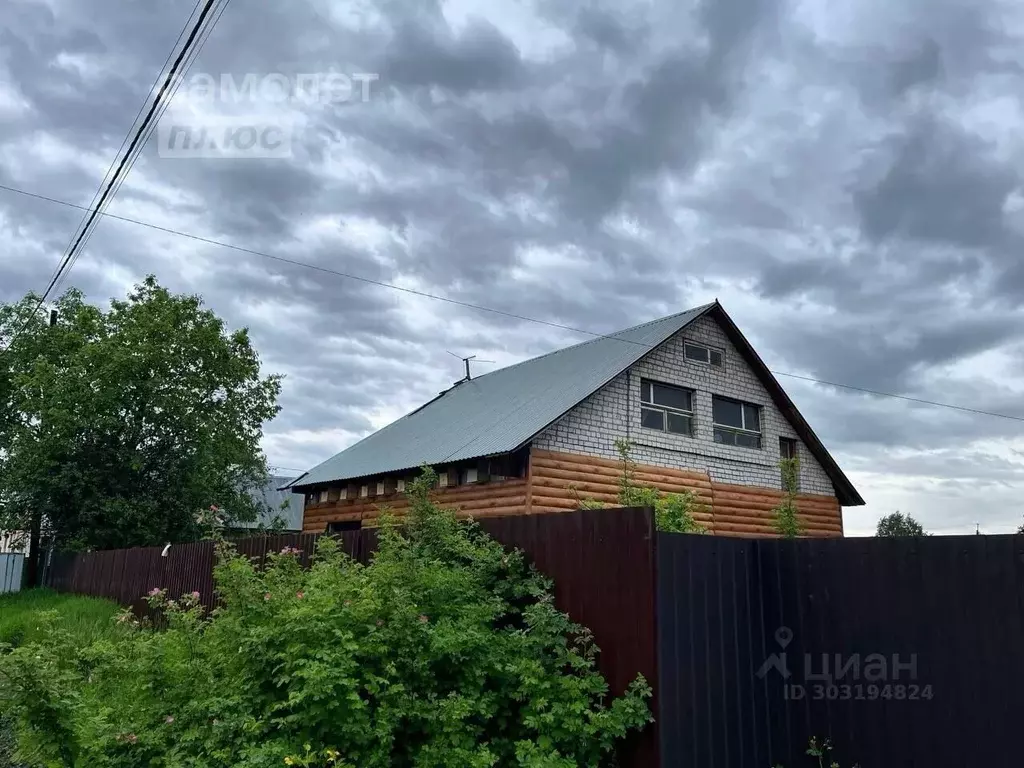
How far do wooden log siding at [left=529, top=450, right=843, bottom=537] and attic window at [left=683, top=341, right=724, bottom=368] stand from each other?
2490 mm

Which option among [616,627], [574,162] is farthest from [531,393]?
[616,627]

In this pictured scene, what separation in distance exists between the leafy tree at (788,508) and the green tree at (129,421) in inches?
579

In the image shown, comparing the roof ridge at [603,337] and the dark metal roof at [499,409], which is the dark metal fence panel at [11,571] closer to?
the dark metal roof at [499,409]

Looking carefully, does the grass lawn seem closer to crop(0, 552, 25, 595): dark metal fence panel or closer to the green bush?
the green bush

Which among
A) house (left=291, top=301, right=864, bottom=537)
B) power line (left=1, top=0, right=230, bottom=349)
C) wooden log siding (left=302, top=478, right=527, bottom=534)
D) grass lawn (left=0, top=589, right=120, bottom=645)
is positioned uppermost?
power line (left=1, top=0, right=230, bottom=349)

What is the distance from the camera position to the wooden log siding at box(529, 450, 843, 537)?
43.5ft

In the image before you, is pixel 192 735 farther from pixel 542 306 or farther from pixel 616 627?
pixel 542 306

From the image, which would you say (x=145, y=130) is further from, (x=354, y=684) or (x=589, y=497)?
(x=589, y=497)

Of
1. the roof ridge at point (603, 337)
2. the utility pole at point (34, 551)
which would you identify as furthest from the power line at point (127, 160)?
the utility pole at point (34, 551)

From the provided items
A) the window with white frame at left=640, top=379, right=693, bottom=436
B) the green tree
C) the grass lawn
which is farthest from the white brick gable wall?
the green tree

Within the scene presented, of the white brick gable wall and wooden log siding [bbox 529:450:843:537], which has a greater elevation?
the white brick gable wall

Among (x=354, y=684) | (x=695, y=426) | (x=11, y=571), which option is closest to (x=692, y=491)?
(x=695, y=426)

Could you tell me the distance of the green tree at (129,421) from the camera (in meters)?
19.6

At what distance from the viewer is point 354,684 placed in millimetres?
4164
